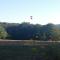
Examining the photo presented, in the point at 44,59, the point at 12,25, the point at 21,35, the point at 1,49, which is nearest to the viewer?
the point at 1,49

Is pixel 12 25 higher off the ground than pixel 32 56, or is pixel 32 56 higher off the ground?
pixel 12 25

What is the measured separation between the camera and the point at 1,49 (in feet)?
39.1

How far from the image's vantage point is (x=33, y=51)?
12.5m

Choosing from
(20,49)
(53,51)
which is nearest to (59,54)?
(53,51)

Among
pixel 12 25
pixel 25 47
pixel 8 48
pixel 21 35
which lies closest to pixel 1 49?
pixel 8 48

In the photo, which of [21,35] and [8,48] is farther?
[21,35]

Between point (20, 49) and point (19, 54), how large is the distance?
27cm

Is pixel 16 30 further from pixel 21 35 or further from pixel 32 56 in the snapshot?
pixel 32 56

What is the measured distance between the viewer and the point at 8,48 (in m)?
12.1

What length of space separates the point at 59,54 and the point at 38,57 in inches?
47.6

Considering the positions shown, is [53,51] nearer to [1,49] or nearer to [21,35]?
[1,49]

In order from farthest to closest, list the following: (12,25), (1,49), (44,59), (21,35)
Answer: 1. (12,25)
2. (21,35)
3. (44,59)
4. (1,49)

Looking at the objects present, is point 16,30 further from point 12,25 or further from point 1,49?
point 1,49

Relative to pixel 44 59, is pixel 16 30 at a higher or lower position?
higher
